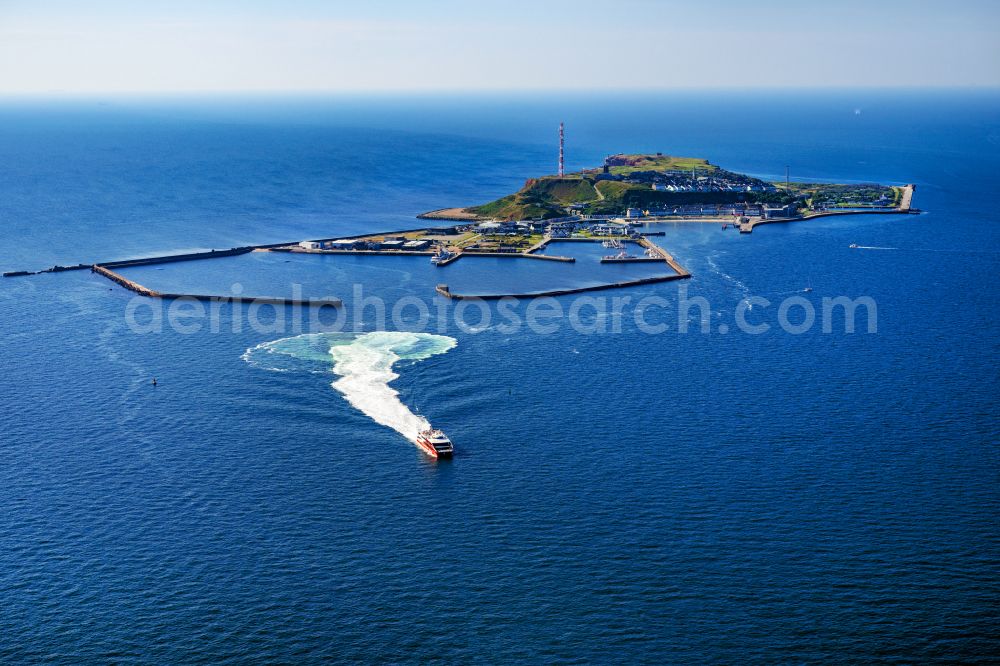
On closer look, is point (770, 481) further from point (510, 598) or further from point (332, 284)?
point (332, 284)

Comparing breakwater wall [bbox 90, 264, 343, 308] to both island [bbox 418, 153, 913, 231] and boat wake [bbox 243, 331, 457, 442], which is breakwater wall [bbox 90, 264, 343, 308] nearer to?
boat wake [bbox 243, 331, 457, 442]

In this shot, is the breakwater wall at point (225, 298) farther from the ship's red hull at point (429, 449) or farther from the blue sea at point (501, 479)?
the ship's red hull at point (429, 449)

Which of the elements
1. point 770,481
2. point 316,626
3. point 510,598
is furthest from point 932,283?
point 316,626

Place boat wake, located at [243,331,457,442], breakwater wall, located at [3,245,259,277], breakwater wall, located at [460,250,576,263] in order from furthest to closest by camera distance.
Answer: breakwater wall, located at [460,250,576,263], breakwater wall, located at [3,245,259,277], boat wake, located at [243,331,457,442]

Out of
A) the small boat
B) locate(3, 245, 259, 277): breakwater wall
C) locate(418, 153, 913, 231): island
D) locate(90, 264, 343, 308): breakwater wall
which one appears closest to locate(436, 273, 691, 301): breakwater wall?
locate(90, 264, 343, 308): breakwater wall

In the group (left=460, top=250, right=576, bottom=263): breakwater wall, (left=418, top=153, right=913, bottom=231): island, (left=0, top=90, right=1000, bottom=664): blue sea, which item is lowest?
(left=0, top=90, right=1000, bottom=664): blue sea

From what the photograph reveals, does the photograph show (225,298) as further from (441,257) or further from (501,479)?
(501,479)

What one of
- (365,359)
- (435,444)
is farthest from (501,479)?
(365,359)
